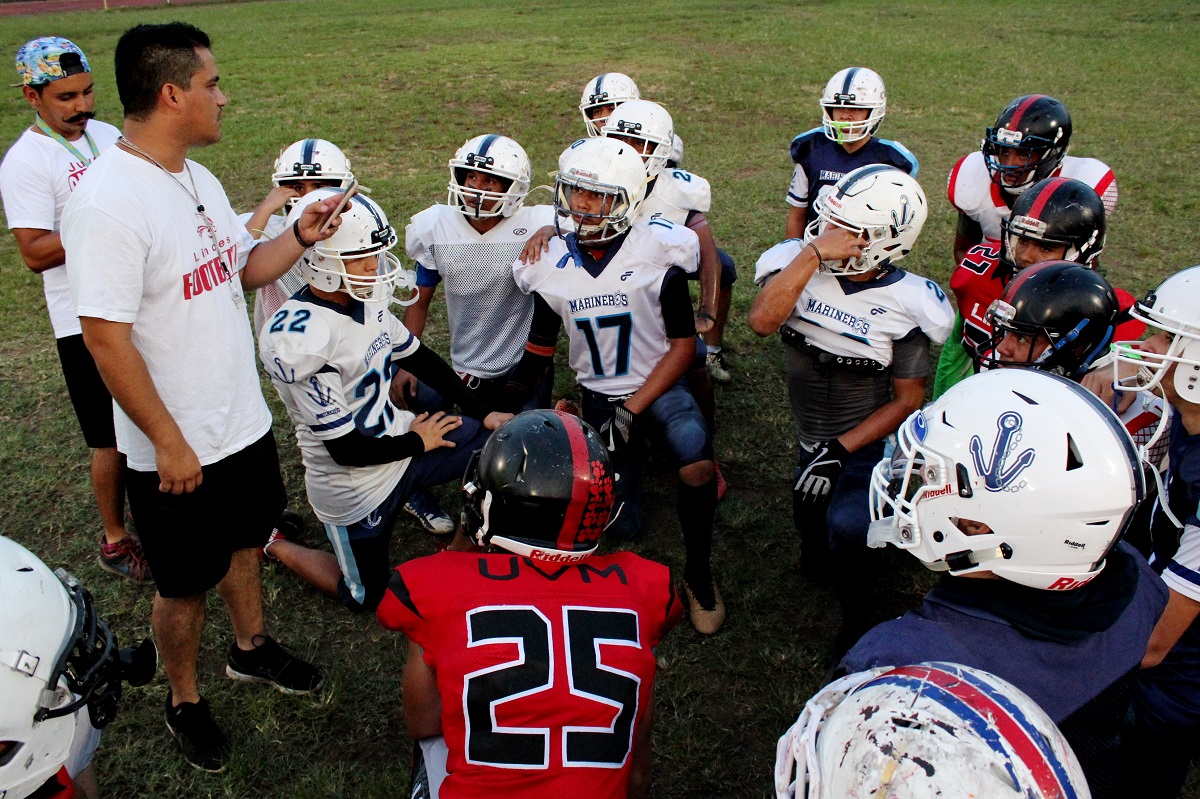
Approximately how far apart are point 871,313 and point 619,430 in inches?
47.7

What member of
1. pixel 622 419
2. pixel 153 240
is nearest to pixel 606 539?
pixel 622 419

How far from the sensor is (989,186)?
4918mm

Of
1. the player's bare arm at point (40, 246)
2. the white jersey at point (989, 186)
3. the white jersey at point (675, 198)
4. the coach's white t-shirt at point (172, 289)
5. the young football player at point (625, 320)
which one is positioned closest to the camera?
the coach's white t-shirt at point (172, 289)

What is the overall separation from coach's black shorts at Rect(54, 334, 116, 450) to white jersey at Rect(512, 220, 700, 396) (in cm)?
194

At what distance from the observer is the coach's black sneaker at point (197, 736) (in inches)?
128

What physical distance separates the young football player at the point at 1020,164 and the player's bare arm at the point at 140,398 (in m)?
3.99

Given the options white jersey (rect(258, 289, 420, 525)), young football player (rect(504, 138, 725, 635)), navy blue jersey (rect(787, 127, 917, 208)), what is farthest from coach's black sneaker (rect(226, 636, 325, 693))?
navy blue jersey (rect(787, 127, 917, 208))

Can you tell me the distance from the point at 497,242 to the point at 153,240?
2035mm

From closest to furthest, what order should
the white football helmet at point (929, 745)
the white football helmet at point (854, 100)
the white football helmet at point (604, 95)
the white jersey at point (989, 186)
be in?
the white football helmet at point (929, 745) → the white jersey at point (989, 186) → the white football helmet at point (854, 100) → the white football helmet at point (604, 95)

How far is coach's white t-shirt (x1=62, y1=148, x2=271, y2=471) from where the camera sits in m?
2.67

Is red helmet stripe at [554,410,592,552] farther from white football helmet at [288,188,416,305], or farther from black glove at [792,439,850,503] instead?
black glove at [792,439,850,503]

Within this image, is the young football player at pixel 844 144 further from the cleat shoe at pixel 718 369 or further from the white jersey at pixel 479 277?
the white jersey at pixel 479 277

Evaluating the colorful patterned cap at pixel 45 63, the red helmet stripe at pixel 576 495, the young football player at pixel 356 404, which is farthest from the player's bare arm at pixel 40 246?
the red helmet stripe at pixel 576 495

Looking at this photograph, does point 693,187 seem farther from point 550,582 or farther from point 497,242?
point 550,582
